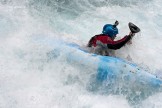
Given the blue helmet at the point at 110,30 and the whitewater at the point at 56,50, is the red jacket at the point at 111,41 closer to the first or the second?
the blue helmet at the point at 110,30

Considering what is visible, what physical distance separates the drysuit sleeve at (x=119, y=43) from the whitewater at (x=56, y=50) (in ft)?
1.70

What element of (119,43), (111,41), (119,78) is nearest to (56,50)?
(111,41)

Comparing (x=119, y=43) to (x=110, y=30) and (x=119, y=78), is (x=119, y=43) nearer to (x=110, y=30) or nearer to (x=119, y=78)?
(x=110, y=30)

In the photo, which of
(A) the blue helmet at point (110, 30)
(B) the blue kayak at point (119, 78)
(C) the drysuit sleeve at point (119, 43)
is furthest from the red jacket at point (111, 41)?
(B) the blue kayak at point (119, 78)

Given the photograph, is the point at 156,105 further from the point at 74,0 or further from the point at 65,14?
the point at 74,0

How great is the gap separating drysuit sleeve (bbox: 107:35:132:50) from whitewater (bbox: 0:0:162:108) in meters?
0.52

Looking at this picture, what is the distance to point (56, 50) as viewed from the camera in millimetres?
7227

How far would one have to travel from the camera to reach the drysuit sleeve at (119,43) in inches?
264

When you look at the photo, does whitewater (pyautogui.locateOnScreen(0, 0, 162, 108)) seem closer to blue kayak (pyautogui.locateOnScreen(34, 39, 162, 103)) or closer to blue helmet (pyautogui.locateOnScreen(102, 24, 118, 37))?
blue kayak (pyautogui.locateOnScreen(34, 39, 162, 103))

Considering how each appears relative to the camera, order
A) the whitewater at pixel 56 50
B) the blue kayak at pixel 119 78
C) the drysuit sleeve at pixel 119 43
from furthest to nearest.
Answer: the drysuit sleeve at pixel 119 43
the blue kayak at pixel 119 78
the whitewater at pixel 56 50

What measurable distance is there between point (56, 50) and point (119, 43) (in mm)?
1410

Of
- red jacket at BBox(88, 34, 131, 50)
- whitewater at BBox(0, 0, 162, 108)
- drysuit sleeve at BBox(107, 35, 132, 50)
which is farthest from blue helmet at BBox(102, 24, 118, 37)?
whitewater at BBox(0, 0, 162, 108)

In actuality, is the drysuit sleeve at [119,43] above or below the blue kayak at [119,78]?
above

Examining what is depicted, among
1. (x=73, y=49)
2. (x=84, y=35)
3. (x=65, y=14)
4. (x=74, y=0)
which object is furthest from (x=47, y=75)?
(x=74, y=0)
